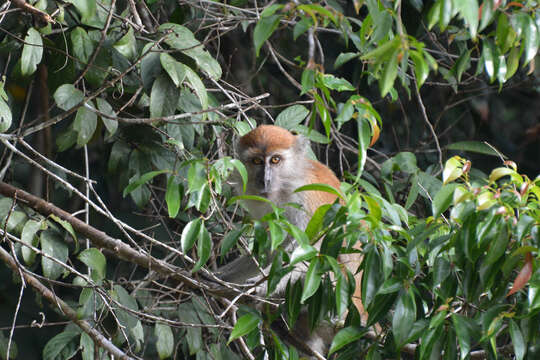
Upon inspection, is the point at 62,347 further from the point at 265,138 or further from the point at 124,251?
the point at 265,138

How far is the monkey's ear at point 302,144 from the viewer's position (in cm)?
548

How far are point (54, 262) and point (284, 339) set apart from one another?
5.35ft

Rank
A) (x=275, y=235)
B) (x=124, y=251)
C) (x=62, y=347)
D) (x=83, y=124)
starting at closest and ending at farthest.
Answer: (x=275, y=235) → (x=124, y=251) → (x=83, y=124) → (x=62, y=347)

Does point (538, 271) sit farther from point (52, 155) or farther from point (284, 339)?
point (52, 155)

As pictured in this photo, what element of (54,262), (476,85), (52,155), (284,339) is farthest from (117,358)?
(476,85)

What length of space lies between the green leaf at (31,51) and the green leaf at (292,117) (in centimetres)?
185

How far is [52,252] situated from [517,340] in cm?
278

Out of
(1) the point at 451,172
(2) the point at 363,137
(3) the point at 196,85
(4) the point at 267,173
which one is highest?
(2) the point at 363,137

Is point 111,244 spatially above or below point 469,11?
below

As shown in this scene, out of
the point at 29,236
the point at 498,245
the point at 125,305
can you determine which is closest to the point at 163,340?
the point at 125,305

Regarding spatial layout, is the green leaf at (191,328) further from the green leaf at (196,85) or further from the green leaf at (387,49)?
the green leaf at (387,49)

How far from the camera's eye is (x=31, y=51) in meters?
4.27

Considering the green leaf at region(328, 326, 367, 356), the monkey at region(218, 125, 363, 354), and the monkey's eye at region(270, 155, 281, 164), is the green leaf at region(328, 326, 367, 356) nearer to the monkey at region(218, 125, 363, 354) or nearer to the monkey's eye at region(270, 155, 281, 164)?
the monkey at region(218, 125, 363, 354)

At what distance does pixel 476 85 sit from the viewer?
7.39 meters
